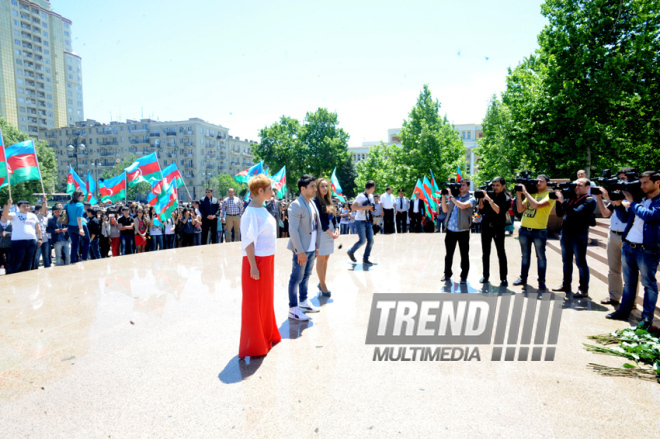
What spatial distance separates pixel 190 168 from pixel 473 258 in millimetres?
96994

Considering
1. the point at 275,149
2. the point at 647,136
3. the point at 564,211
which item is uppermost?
the point at 275,149

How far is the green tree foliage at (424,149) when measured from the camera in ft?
→ 124

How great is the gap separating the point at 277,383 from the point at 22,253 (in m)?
8.98

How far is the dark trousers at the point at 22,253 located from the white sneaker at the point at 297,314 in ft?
25.3

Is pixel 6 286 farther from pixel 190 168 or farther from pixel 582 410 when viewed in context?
pixel 190 168

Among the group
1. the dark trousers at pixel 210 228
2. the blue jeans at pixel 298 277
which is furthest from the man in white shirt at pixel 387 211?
the blue jeans at pixel 298 277

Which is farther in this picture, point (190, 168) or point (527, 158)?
point (190, 168)

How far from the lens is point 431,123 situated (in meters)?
40.2

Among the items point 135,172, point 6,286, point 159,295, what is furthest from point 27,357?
point 135,172

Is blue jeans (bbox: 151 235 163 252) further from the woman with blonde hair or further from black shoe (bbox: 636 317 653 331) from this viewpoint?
black shoe (bbox: 636 317 653 331)

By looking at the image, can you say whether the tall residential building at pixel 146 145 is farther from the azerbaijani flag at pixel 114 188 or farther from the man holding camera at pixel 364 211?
the man holding camera at pixel 364 211

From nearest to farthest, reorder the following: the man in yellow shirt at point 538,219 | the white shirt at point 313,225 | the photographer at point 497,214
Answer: the white shirt at point 313,225 → the man in yellow shirt at point 538,219 → the photographer at point 497,214

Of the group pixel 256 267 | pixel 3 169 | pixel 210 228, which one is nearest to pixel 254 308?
pixel 256 267

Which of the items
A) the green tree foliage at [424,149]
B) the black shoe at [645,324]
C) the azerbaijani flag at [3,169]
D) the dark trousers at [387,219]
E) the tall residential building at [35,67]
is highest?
the tall residential building at [35,67]
